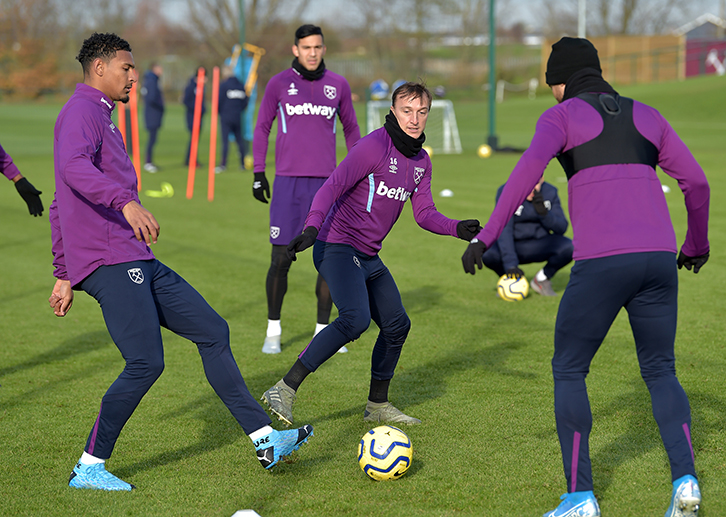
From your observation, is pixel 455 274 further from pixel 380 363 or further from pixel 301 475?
pixel 301 475

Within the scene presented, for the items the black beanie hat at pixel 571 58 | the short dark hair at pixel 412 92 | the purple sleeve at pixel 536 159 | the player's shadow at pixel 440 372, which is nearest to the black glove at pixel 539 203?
the player's shadow at pixel 440 372

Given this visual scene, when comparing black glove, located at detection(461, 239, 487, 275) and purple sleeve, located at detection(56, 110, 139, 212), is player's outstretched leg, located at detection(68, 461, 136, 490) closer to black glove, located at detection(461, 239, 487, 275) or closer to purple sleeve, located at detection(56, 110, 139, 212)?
purple sleeve, located at detection(56, 110, 139, 212)

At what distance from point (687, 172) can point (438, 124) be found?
23638 mm

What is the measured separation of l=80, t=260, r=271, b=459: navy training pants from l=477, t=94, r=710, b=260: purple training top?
149 centimetres

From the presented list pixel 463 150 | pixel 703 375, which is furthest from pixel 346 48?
pixel 703 375

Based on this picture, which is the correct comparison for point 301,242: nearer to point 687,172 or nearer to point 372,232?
point 372,232

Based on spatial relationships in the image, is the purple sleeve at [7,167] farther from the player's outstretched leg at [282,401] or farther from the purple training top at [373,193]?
the player's outstretched leg at [282,401]

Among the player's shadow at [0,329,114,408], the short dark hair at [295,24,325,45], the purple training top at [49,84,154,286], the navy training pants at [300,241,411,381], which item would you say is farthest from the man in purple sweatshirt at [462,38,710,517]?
the player's shadow at [0,329,114,408]

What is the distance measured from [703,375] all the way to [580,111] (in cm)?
303

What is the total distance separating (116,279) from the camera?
3.77 metres

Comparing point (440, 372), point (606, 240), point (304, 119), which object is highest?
point (304, 119)

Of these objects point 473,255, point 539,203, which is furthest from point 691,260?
point 539,203

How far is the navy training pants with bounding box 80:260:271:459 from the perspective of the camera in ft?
12.4

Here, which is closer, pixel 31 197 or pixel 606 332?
pixel 606 332
